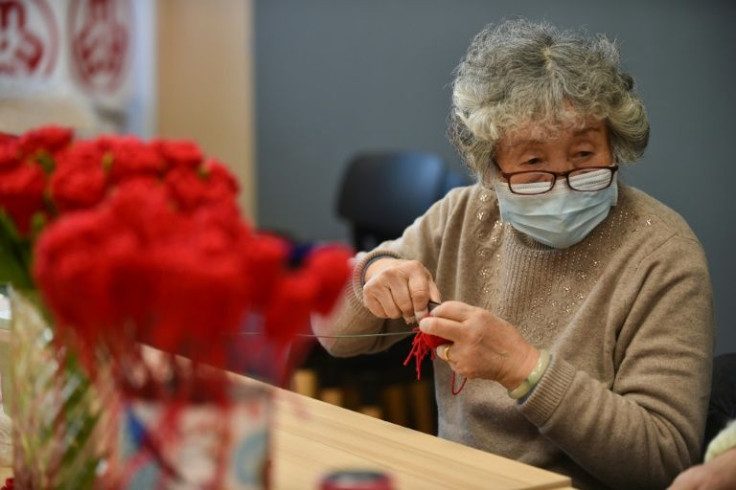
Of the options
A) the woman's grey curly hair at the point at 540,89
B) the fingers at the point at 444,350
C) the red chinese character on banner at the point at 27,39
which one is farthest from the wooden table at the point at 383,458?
the red chinese character on banner at the point at 27,39

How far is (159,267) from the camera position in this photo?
76cm

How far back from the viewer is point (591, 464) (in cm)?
150

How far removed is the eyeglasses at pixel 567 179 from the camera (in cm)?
161

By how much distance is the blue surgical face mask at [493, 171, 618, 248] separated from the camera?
1610mm

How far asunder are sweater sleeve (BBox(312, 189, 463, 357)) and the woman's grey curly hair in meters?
0.17

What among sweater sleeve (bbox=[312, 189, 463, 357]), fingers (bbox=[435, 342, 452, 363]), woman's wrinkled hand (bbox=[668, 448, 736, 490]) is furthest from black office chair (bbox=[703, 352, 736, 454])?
sweater sleeve (bbox=[312, 189, 463, 357])

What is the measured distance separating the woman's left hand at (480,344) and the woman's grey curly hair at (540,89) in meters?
0.34

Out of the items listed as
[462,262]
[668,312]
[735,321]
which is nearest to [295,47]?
[735,321]

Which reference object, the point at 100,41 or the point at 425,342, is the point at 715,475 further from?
the point at 100,41

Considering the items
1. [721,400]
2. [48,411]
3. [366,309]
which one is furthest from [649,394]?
[48,411]

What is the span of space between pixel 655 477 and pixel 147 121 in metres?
3.03

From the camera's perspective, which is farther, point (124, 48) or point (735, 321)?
point (124, 48)

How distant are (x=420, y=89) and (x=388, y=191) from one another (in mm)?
900

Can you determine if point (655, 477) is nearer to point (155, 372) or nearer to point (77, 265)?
point (155, 372)
